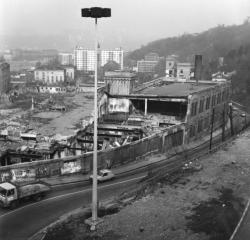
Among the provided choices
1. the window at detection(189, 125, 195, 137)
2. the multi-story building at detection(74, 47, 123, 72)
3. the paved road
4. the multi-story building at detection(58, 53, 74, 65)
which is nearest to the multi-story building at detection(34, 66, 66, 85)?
the multi-story building at detection(74, 47, 123, 72)

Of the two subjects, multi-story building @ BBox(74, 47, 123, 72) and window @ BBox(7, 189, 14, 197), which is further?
multi-story building @ BBox(74, 47, 123, 72)

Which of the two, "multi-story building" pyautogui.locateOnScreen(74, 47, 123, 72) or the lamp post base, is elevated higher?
"multi-story building" pyautogui.locateOnScreen(74, 47, 123, 72)

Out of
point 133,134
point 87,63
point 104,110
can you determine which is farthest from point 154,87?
point 87,63

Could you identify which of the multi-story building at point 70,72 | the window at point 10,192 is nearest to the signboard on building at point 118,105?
the window at point 10,192

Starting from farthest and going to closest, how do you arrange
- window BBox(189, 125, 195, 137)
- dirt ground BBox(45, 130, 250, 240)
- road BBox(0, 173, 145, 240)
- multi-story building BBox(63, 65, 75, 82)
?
multi-story building BBox(63, 65, 75, 82) → window BBox(189, 125, 195, 137) → road BBox(0, 173, 145, 240) → dirt ground BBox(45, 130, 250, 240)

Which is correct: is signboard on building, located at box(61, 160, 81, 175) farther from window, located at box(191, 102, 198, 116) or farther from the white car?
window, located at box(191, 102, 198, 116)

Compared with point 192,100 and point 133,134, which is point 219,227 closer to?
point 133,134

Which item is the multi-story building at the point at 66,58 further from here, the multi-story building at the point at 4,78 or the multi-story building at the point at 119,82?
the multi-story building at the point at 119,82
